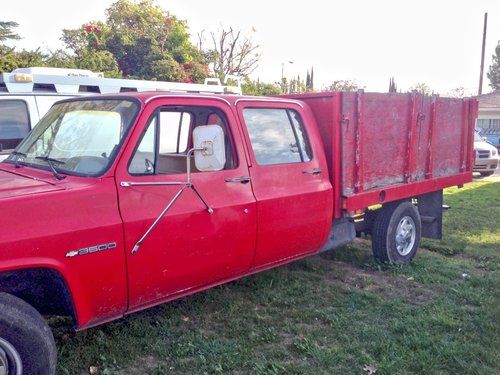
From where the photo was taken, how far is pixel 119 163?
3311 mm

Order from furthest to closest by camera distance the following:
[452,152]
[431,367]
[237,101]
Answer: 1. [452,152]
2. [237,101]
3. [431,367]

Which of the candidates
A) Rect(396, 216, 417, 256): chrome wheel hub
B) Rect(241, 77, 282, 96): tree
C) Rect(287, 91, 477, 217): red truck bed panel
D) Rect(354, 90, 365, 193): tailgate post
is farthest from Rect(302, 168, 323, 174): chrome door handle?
Rect(241, 77, 282, 96): tree

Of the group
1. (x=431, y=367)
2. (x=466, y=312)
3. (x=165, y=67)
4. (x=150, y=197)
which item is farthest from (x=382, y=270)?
(x=165, y=67)

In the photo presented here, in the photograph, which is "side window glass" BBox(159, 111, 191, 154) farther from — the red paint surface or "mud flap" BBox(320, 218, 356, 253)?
"mud flap" BBox(320, 218, 356, 253)

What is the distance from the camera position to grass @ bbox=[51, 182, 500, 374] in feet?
11.8

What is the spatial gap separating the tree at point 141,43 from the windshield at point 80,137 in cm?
1320

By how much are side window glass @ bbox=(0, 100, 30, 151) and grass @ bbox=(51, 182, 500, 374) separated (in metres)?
3.46

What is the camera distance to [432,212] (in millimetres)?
6551

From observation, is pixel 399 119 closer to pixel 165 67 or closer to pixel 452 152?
pixel 452 152

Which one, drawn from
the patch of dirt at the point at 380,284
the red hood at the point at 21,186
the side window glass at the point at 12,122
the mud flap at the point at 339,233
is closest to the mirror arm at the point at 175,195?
the red hood at the point at 21,186

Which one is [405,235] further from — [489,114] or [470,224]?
[489,114]

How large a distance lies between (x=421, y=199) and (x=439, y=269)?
117 centimetres

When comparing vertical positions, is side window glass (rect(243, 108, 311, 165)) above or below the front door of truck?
above

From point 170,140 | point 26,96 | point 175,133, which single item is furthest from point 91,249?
point 26,96
